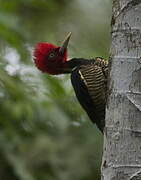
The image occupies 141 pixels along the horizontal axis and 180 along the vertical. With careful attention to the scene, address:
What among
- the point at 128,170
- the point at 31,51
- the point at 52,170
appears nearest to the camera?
the point at 128,170

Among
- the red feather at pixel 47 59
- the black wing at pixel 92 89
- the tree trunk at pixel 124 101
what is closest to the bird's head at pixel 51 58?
the red feather at pixel 47 59

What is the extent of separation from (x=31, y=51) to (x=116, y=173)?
1.69 m

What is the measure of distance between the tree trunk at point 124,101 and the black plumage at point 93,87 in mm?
967

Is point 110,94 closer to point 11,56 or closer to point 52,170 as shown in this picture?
point 11,56

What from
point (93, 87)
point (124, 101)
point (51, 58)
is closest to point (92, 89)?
point (93, 87)

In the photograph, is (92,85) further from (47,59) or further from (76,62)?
(47,59)

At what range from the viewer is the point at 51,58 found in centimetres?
395

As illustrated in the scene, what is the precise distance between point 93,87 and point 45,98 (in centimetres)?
97

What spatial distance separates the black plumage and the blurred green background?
1.64ft

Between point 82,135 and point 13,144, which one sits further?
point 82,135

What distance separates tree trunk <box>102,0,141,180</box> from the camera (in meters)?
2.55

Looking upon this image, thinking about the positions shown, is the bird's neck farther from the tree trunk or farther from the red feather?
the tree trunk

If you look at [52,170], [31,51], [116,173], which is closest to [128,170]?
[116,173]

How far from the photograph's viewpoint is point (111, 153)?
8.52 feet
